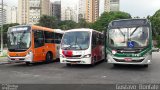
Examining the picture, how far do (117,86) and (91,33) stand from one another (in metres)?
7.49

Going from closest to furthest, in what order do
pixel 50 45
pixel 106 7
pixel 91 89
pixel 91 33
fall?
1. pixel 91 89
2. pixel 91 33
3. pixel 50 45
4. pixel 106 7

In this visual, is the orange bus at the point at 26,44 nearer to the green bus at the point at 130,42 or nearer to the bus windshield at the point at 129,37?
the green bus at the point at 130,42

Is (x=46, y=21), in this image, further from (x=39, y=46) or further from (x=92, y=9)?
(x=39, y=46)

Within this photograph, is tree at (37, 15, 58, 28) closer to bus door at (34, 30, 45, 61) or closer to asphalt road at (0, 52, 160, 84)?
bus door at (34, 30, 45, 61)

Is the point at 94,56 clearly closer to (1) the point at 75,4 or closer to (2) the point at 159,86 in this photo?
(2) the point at 159,86

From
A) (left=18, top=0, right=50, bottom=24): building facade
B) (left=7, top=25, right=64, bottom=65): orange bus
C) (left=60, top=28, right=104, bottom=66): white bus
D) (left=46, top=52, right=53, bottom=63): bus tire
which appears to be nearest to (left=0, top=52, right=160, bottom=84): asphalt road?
(left=60, top=28, right=104, bottom=66): white bus

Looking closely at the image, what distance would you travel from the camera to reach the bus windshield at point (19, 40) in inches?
693

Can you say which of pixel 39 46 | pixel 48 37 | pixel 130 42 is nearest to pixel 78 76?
pixel 130 42

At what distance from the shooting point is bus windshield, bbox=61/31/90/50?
632 inches

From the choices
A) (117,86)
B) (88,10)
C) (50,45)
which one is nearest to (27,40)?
(50,45)

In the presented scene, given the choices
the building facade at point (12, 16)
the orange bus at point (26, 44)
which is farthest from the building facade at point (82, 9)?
the orange bus at point (26, 44)

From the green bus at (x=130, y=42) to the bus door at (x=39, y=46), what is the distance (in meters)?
5.37

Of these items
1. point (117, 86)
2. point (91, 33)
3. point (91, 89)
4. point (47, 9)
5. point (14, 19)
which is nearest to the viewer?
point (91, 89)

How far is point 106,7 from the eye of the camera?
86438mm
